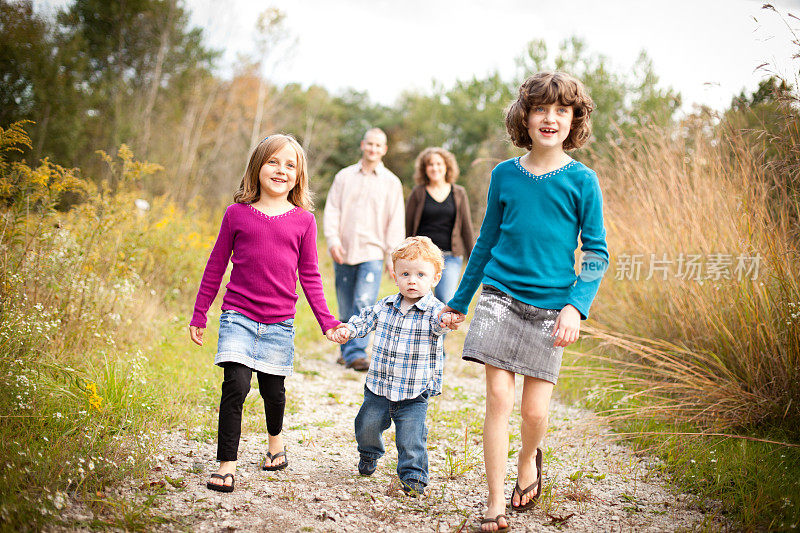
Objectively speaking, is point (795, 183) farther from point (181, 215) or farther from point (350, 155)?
point (350, 155)

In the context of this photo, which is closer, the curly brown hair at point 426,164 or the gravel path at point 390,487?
the gravel path at point 390,487

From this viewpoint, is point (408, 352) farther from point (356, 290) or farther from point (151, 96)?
point (151, 96)

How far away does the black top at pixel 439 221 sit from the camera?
19.6ft

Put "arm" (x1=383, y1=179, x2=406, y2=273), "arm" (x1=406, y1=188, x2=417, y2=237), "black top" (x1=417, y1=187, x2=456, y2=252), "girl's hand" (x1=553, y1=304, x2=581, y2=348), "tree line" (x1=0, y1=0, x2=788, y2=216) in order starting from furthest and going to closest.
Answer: "tree line" (x1=0, y1=0, x2=788, y2=216) < "arm" (x1=406, y1=188, x2=417, y2=237) < "black top" (x1=417, y1=187, x2=456, y2=252) < "arm" (x1=383, y1=179, x2=406, y2=273) < "girl's hand" (x1=553, y1=304, x2=581, y2=348)

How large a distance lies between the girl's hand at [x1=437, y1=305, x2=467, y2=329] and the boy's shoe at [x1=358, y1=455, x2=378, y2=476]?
2.80 ft

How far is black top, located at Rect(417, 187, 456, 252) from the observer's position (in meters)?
5.98

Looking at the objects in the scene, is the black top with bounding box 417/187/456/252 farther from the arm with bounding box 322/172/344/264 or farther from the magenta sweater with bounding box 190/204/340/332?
the magenta sweater with bounding box 190/204/340/332

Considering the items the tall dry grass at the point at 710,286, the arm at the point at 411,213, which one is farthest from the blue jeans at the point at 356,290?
the tall dry grass at the point at 710,286

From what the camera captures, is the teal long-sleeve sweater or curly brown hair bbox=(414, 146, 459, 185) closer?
the teal long-sleeve sweater

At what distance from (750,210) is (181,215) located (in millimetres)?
6851

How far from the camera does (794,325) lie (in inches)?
140

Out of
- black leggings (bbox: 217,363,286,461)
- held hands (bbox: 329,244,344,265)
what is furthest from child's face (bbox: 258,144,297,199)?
held hands (bbox: 329,244,344,265)

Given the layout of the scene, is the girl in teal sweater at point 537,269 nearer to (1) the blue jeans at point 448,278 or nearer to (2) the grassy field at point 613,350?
(2) the grassy field at point 613,350

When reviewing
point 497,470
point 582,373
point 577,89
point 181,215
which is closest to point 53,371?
point 497,470
